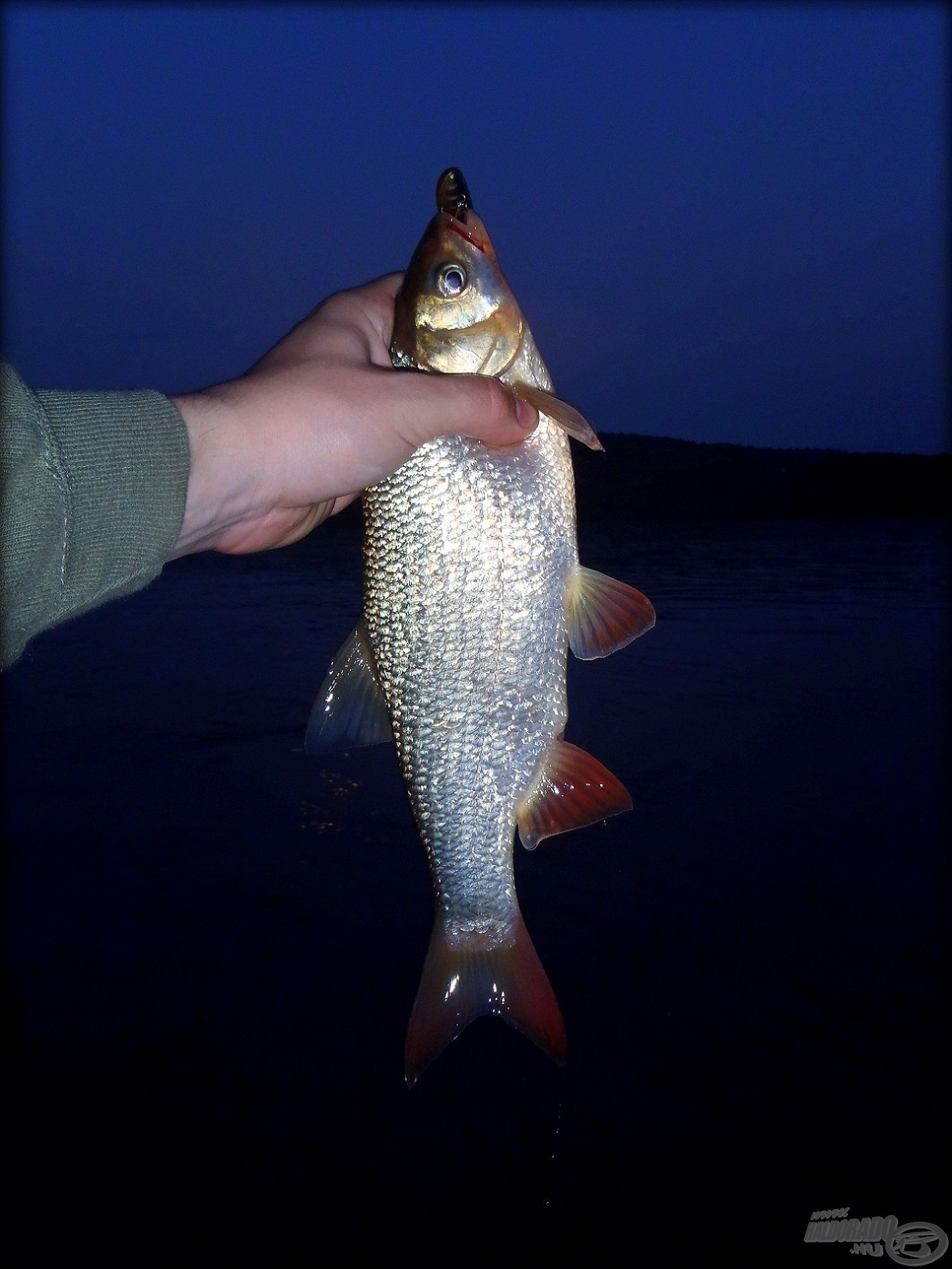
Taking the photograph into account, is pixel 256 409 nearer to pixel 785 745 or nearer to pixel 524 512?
pixel 524 512

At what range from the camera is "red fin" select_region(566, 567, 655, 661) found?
2596 mm

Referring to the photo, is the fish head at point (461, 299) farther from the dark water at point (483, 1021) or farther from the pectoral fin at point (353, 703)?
the dark water at point (483, 1021)

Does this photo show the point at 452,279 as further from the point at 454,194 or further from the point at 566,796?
the point at 566,796

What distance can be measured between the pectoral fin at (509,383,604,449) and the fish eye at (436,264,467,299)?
377 millimetres

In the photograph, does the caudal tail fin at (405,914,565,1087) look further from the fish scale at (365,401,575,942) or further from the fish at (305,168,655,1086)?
the fish scale at (365,401,575,942)

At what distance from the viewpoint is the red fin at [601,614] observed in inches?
102

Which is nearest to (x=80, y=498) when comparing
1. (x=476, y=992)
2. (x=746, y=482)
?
(x=476, y=992)

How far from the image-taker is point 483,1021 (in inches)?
175

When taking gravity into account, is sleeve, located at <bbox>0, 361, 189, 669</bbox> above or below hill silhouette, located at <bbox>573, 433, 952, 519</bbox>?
above

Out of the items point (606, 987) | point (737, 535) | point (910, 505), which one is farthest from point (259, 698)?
point (910, 505)

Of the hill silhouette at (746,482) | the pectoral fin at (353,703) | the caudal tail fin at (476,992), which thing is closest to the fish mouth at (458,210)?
the pectoral fin at (353,703)

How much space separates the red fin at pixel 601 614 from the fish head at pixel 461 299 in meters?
0.69

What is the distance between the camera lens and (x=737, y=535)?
27.0 metres

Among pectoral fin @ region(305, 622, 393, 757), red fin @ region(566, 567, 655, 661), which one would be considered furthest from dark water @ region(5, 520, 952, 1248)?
red fin @ region(566, 567, 655, 661)
